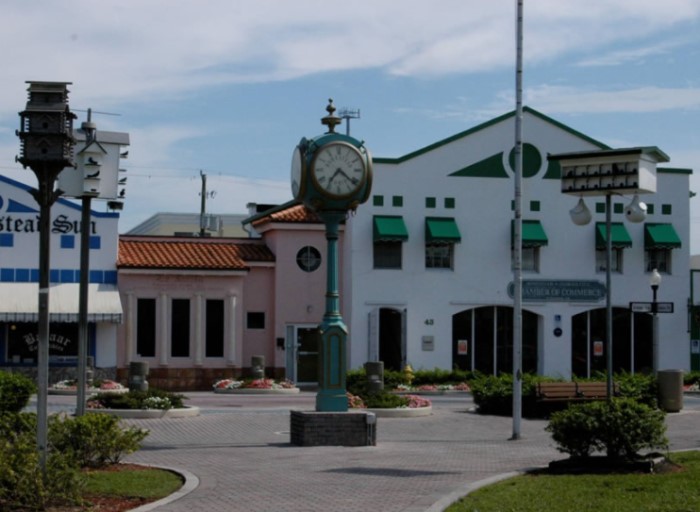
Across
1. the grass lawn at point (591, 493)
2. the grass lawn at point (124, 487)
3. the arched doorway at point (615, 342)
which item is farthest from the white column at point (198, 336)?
the grass lawn at point (591, 493)

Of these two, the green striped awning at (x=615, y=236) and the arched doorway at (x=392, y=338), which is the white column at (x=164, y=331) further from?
the green striped awning at (x=615, y=236)

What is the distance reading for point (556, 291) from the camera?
4259 cm

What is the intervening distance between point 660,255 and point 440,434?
23403mm

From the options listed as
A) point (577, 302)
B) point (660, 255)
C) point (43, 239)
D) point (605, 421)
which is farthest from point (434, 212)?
point (43, 239)

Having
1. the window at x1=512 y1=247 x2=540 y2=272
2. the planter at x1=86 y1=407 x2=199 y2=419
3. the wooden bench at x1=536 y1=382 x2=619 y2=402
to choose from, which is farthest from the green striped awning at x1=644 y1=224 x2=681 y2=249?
the planter at x1=86 y1=407 x2=199 y2=419

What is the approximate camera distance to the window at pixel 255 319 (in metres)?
41.7

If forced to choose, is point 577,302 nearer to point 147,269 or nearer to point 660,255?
point 660,255

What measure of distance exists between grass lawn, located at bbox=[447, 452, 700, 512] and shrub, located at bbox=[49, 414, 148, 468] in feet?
16.2

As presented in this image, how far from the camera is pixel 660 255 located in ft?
144

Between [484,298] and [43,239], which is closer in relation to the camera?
[43,239]

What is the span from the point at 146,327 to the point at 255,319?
155 inches

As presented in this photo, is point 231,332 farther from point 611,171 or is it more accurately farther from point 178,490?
point 178,490

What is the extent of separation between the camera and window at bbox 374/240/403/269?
1633 inches

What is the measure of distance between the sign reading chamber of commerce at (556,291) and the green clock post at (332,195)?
23.1 meters
